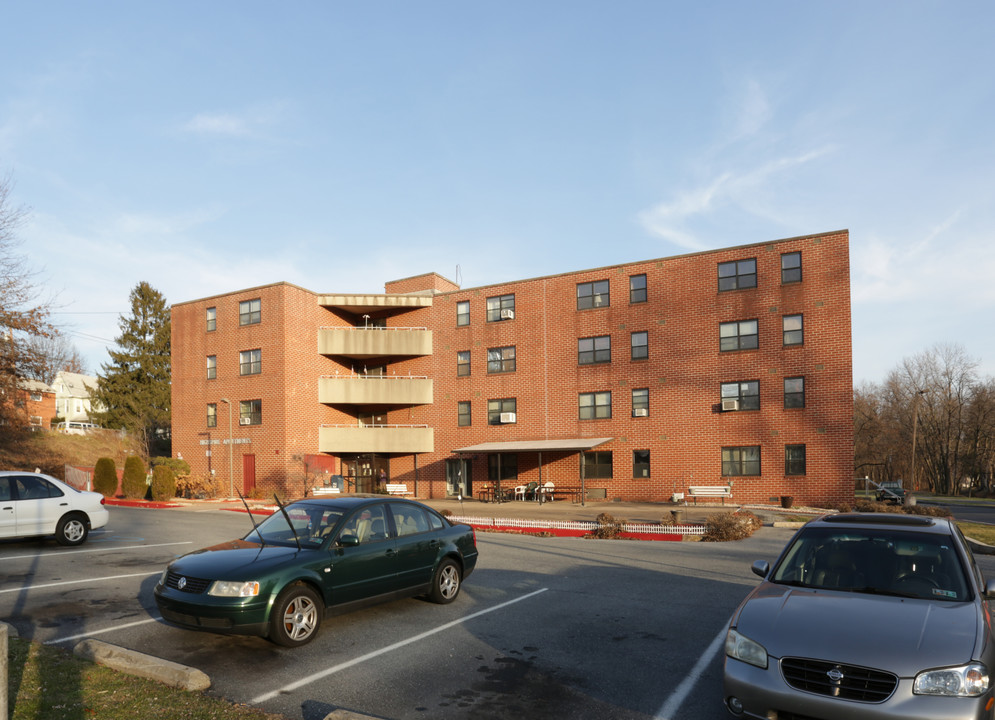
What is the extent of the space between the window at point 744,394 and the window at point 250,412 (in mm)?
25183

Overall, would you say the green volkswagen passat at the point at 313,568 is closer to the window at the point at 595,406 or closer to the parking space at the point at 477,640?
the parking space at the point at 477,640

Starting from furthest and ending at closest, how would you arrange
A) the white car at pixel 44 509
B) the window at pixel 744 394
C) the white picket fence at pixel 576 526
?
the window at pixel 744 394 < the white picket fence at pixel 576 526 < the white car at pixel 44 509

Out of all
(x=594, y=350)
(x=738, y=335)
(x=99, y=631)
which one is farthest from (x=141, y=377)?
(x=99, y=631)

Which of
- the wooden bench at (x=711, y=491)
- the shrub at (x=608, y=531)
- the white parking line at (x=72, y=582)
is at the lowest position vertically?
the wooden bench at (x=711, y=491)

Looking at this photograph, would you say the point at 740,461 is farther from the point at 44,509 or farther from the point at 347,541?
the point at 347,541

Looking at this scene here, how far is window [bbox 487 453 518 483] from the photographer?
3778 cm

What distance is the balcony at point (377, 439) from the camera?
39.9m

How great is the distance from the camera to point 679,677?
21.4 feet

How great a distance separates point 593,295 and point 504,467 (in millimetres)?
10460

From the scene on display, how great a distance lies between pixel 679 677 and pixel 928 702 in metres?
2.60

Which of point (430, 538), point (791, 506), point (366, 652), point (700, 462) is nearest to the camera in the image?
point (366, 652)

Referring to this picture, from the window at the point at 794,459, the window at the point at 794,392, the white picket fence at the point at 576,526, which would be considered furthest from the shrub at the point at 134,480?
the window at the point at 794,392

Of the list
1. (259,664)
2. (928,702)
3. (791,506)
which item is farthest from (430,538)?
(791,506)

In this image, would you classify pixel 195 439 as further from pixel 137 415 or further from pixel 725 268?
pixel 725 268
